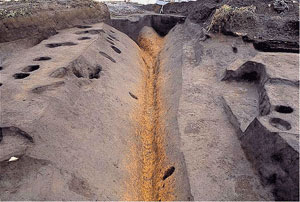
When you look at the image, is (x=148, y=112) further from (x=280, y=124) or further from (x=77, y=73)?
(x=280, y=124)

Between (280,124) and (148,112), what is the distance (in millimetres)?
3221

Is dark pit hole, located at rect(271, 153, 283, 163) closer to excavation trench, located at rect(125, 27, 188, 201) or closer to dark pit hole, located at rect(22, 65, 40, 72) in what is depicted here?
excavation trench, located at rect(125, 27, 188, 201)

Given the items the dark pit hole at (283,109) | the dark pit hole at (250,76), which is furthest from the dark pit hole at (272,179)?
the dark pit hole at (250,76)

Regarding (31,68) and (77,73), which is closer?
(77,73)

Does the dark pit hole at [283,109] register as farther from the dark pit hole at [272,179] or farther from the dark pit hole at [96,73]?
the dark pit hole at [96,73]

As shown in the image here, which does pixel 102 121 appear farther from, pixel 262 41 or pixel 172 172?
pixel 262 41

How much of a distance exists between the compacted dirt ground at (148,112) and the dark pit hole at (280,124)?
0.02 metres

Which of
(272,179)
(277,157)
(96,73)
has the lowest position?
(272,179)

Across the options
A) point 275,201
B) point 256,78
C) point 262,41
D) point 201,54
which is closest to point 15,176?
point 275,201

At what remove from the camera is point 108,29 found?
999cm

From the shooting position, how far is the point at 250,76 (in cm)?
632

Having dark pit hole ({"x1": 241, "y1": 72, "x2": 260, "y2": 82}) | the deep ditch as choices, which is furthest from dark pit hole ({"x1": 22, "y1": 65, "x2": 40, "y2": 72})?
dark pit hole ({"x1": 241, "y1": 72, "x2": 260, "y2": 82})

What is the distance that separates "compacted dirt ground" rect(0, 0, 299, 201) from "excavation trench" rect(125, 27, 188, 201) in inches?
1.0

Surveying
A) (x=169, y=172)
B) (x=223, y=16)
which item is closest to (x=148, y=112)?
(x=169, y=172)
